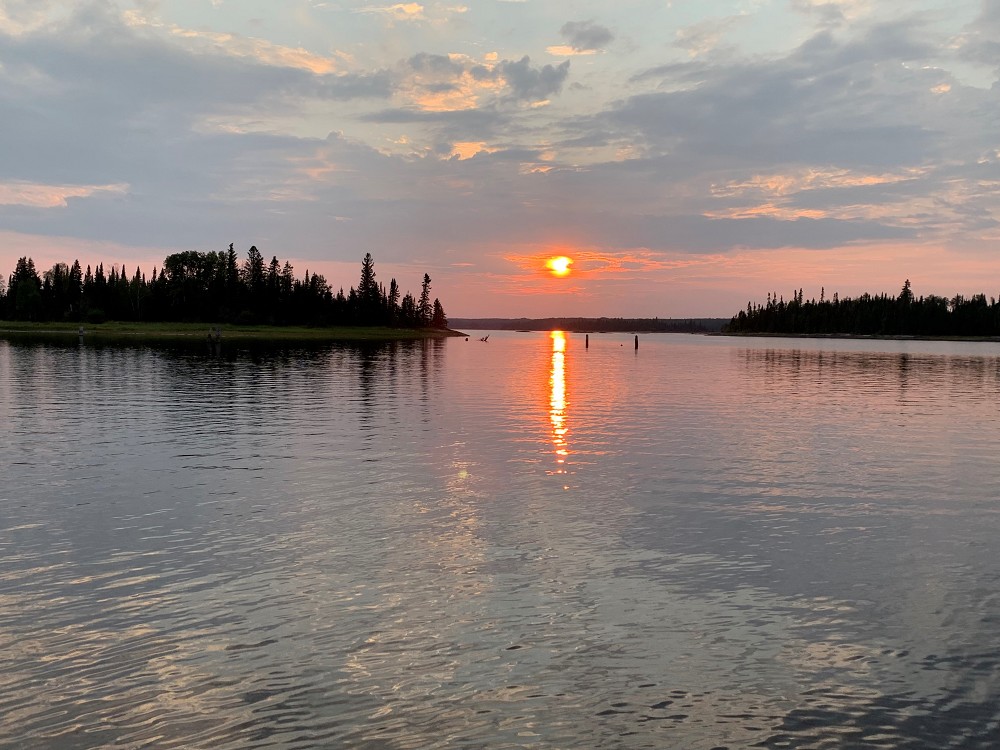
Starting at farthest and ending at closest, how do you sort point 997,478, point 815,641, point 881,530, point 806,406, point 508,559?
point 806,406 → point 997,478 → point 881,530 → point 508,559 → point 815,641

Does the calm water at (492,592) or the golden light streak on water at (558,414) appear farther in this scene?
the golden light streak on water at (558,414)

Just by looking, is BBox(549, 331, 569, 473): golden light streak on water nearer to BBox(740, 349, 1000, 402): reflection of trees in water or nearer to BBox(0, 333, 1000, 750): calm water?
BBox(0, 333, 1000, 750): calm water

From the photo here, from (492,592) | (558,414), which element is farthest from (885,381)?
(492,592)

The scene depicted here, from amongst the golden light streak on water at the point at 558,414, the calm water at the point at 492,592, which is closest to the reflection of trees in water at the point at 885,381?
the golden light streak on water at the point at 558,414

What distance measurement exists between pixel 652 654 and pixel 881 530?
11.5 meters

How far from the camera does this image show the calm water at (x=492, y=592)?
10.5 meters

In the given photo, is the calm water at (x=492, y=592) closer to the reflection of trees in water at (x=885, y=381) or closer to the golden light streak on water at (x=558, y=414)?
the golden light streak on water at (x=558, y=414)

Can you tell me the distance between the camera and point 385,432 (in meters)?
38.2

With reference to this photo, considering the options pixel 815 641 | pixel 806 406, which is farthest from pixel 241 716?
pixel 806 406

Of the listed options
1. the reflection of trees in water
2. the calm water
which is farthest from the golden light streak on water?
the reflection of trees in water

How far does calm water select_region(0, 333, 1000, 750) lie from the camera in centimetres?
1049

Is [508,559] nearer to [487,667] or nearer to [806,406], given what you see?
[487,667]

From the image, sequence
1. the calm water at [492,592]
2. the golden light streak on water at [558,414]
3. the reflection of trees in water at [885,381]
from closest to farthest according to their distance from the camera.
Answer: the calm water at [492,592], the golden light streak on water at [558,414], the reflection of trees in water at [885,381]

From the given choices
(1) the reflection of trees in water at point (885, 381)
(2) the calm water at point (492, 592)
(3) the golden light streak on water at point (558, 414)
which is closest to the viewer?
(2) the calm water at point (492, 592)
